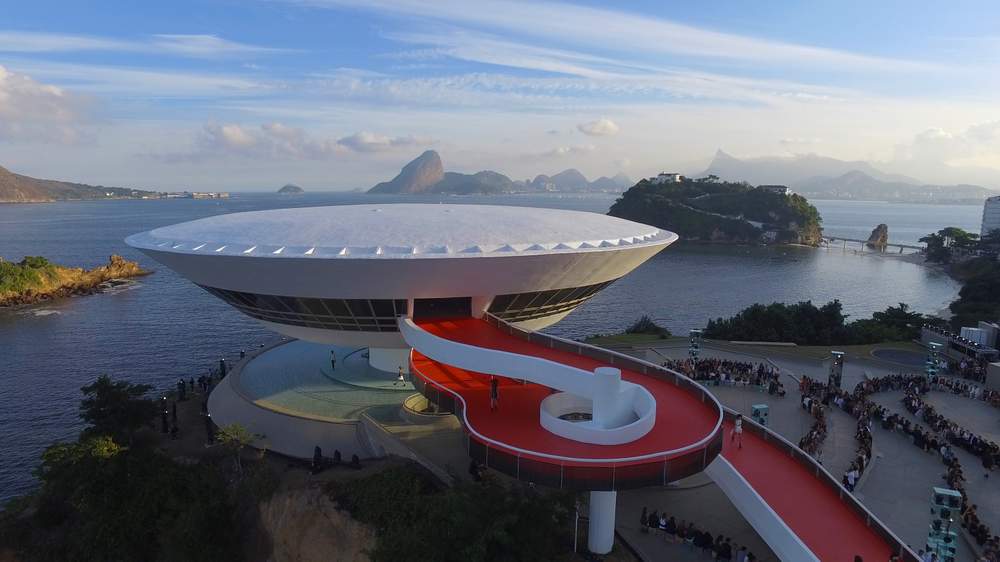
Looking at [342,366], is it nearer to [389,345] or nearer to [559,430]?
[389,345]

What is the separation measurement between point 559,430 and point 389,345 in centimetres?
992

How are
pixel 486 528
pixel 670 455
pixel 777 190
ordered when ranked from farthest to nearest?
1. pixel 777 190
2. pixel 670 455
3. pixel 486 528

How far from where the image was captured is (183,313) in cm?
5728

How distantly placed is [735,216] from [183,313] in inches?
4378

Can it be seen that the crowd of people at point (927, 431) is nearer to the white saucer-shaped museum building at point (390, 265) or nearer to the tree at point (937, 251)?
the white saucer-shaped museum building at point (390, 265)

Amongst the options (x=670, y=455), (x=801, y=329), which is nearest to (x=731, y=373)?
(x=801, y=329)

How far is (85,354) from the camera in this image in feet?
144

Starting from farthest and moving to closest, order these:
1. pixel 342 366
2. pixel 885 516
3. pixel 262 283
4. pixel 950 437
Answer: pixel 342 366 < pixel 950 437 < pixel 262 283 < pixel 885 516

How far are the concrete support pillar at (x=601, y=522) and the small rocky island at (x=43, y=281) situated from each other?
6869cm

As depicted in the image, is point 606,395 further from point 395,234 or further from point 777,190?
point 777,190

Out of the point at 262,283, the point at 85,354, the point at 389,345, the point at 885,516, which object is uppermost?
the point at 262,283

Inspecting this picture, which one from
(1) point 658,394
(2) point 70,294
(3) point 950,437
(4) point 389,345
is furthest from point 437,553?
(2) point 70,294

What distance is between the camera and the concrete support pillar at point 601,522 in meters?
14.3

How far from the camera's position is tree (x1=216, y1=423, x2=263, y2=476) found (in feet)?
64.4
